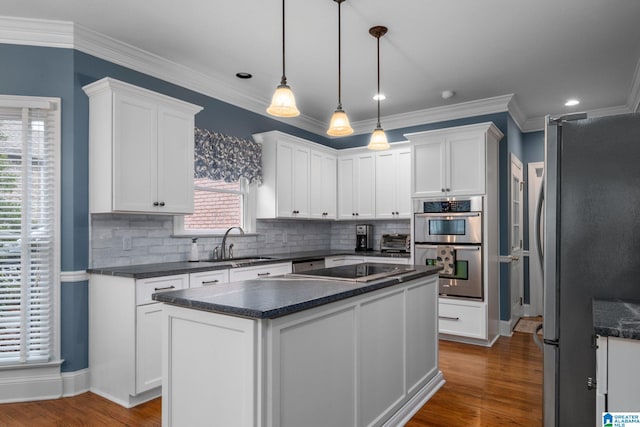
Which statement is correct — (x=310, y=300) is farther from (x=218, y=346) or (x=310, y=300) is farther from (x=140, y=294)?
(x=140, y=294)

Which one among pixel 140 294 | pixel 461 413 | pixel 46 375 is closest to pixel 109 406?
pixel 46 375

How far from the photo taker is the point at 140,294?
114 inches

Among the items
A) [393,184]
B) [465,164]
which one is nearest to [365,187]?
[393,184]

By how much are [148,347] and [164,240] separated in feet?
Answer: 3.58

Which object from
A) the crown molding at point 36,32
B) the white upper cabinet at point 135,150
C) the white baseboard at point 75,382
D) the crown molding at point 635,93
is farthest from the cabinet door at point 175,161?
the crown molding at point 635,93

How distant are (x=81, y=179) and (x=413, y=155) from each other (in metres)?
3.34

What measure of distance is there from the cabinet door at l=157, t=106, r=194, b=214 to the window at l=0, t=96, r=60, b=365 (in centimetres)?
A: 74

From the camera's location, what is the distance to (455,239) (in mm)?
4469

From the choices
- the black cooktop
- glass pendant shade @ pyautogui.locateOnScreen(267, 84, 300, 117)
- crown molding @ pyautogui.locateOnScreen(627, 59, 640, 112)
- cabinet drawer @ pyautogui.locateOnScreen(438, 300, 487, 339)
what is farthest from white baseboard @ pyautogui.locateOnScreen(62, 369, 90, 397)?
crown molding @ pyautogui.locateOnScreen(627, 59, 640, 112)

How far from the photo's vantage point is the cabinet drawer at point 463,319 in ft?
14.3

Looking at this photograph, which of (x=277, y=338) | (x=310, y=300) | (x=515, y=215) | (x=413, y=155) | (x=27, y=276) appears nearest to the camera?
(x=277, y=338)

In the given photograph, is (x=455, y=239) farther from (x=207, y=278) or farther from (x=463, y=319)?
(x=207, y=278)

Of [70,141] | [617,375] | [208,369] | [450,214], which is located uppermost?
[70,141]

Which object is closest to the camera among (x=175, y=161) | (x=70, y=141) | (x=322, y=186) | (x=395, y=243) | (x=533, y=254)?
(x=70, y=141)
